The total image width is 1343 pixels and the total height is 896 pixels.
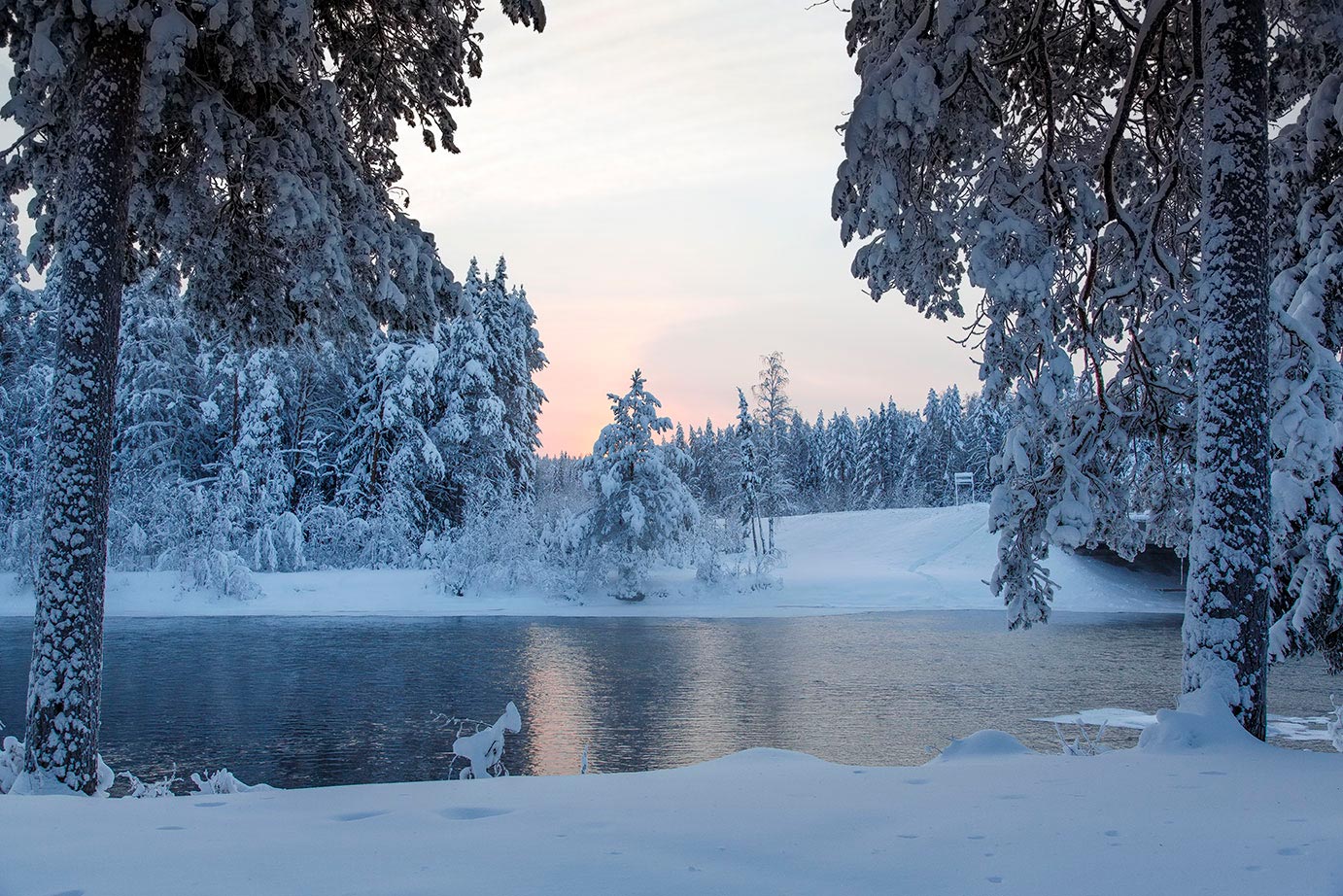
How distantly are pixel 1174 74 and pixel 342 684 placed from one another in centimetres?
1523

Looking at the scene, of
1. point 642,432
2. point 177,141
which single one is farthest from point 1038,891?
point 642,432

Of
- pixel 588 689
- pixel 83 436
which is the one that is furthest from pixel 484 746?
pixel 588 689

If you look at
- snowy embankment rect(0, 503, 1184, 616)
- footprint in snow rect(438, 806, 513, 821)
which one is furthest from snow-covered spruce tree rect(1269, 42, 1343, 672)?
snowy embankment rect(0, 503, 1184, 616)

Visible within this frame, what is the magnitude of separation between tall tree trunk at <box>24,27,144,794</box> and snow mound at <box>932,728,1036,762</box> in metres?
5.95

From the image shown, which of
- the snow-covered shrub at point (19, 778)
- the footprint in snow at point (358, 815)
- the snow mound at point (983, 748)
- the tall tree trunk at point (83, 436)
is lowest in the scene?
the snow-covered shrub at point (19, 778)

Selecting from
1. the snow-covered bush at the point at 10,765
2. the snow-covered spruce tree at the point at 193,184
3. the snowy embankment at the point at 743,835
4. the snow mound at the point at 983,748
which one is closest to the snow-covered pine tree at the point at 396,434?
the snow-covered spruce tree at the point at 193,184

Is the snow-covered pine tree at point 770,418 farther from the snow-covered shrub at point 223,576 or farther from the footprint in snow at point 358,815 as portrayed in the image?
the footprint in snow at point 358,815

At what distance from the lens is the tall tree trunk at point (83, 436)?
264 inches

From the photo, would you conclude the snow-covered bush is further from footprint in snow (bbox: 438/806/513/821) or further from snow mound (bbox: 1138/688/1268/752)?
snow mound (bbox: 1138/688/1268/752)

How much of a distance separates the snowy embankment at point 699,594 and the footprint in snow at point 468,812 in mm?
26213

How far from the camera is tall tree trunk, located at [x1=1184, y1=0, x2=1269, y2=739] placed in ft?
20.6

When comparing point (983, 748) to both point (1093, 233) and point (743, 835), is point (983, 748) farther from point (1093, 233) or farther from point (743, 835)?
point (1093, 233)

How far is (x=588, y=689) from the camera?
16.3 m

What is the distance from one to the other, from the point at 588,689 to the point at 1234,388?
12.1m
